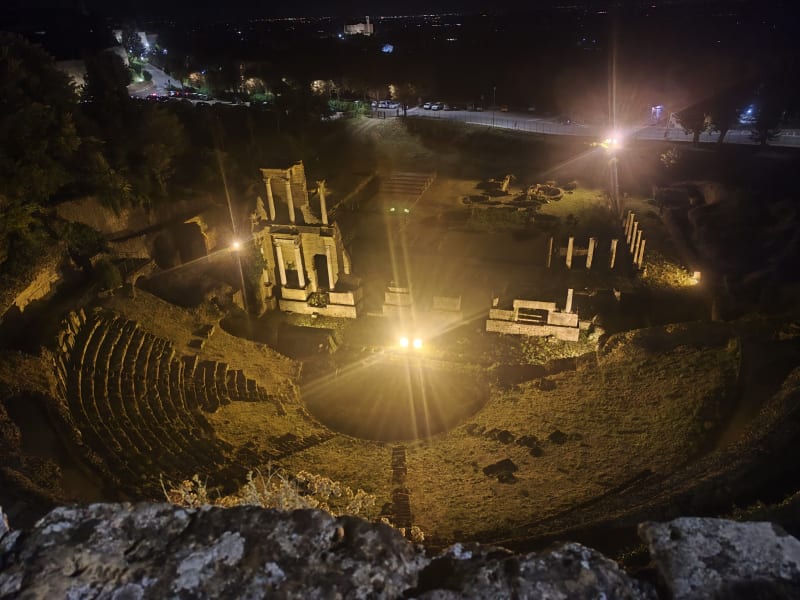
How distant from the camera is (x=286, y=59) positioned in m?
75.4

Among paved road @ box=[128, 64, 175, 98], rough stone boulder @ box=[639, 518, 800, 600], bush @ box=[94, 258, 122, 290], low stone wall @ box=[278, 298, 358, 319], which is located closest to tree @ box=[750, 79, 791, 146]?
low stone wall @ box=[278, 298, 358, 319]

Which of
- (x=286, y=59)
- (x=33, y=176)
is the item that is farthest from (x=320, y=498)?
(x=286, y=59)

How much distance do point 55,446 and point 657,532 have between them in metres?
11.8

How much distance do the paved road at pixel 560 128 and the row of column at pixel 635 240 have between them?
19.9m

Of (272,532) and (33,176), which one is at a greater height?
(33,176)

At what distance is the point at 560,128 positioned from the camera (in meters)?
49.2

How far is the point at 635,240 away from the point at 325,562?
27.2m

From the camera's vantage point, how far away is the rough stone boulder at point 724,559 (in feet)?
9.46

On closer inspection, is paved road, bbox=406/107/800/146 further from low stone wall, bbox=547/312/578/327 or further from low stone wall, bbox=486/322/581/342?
low stone wall, bbox=486/322/581/342

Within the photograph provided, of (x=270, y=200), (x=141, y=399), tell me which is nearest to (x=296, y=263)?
(x=270, y=200)

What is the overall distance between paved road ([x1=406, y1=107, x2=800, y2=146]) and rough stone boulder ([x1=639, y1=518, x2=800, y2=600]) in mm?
46590

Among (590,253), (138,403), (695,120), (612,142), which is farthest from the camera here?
(612,142)

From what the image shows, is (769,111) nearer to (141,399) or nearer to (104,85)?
(104,85)

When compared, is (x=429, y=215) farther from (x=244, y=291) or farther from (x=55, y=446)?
(x=55, y=446)
